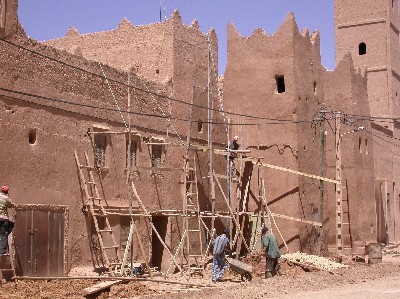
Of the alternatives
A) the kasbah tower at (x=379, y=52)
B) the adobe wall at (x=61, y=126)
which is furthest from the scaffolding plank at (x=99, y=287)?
the kasbah tower at (x=379, y=52)

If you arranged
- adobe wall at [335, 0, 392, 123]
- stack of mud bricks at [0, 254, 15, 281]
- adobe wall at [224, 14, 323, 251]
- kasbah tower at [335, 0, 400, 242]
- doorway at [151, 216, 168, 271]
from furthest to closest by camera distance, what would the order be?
adobe wall at [335, 0, 392, 123]
kasbah tower at [335, 0, 400, 242]
adobe wall at [224, 14, 323, 251]
doorway at [151, 216, 168, 271]
stack of mud bricks at [0, 254, 15, 281]

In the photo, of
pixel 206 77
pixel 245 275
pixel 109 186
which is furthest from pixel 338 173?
pixel 109 186

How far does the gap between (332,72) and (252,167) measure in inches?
329

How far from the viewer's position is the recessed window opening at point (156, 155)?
2058 cm

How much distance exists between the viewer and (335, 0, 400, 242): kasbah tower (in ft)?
117

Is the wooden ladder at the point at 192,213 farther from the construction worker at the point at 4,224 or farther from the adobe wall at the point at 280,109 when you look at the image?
the construction worker at the point at 4,224

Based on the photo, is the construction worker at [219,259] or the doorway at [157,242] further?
the doorway at [157,242]

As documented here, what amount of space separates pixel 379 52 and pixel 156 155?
2127cm

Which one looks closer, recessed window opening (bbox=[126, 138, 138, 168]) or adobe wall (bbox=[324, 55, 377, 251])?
recessed window opening (bbox=[126, 138, 138, 168])

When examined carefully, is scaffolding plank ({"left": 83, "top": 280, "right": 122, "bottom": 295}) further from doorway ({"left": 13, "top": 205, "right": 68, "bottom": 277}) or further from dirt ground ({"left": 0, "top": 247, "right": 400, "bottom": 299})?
doorway ({"left": 13, "top": 205, "right": 68, "bottom": 277})

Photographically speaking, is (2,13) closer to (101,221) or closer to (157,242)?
(101,221)

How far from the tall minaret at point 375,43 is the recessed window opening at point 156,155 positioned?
18991 mm

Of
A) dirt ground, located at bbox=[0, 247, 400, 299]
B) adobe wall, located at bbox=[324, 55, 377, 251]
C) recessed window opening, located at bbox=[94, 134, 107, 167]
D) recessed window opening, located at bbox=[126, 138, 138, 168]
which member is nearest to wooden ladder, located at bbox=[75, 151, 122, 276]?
recessed window opening, located at bbox=[94, 134, 107, 167]

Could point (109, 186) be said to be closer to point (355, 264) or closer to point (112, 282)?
point (112, 282)
